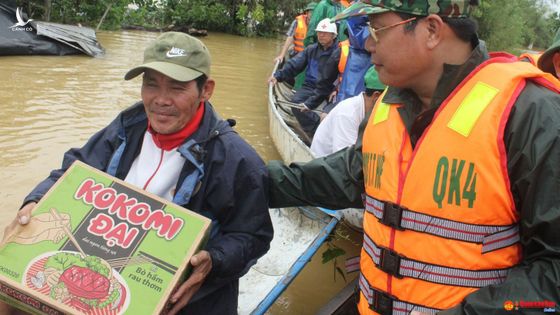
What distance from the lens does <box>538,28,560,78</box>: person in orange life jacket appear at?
8.14 feet

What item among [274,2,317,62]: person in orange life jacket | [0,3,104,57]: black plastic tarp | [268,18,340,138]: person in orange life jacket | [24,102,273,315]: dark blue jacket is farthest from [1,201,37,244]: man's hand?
[0,3,104,57]: black plastic tarp

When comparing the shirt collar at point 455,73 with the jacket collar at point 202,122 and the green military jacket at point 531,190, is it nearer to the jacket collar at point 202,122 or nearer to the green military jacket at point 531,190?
the green military jacket at point 531,190

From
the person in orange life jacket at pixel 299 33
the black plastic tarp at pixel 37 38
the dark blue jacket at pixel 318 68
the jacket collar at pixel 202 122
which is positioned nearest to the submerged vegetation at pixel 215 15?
the black plastic tarp at pixel 37 38

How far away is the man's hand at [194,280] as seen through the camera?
5.89 ft

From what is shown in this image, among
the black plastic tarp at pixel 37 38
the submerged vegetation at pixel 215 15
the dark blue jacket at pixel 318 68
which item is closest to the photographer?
the dark blue jacket at pixel 318 68

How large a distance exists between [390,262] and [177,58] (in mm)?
1141

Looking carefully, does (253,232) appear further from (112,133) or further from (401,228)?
(112,133)

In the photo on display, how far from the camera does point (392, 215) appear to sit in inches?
69.9

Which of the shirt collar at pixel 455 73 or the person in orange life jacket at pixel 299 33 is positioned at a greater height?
the shirt collar at pixel 455 73

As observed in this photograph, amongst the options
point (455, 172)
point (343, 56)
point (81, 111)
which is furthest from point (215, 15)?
point (455, 172)

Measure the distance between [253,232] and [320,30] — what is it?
204 inches

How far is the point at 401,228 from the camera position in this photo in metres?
1.75

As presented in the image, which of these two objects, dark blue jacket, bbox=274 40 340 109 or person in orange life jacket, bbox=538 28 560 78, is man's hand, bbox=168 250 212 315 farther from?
dark blue jacket, bbox=274 40 340 109

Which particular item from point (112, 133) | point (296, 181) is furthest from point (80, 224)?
point (296, 181)
